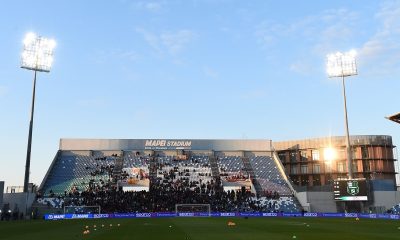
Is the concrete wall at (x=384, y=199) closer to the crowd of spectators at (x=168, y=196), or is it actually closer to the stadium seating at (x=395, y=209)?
the stadium seating at (x=395, y=209)

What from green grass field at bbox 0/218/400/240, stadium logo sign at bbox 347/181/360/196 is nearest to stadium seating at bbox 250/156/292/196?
stadium logo sign at bbox 347/181/360/196

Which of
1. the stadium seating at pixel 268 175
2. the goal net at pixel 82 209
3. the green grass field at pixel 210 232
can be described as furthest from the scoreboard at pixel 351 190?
the goal net at pixel 82 209

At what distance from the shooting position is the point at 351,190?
202 feet

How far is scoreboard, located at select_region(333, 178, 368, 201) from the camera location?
200 feet

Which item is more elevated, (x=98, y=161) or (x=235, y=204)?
(x=98, y=161)

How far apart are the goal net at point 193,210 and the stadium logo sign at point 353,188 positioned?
21.8 metres

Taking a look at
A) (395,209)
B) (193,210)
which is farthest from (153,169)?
(395,209)

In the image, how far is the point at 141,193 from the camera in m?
71.9

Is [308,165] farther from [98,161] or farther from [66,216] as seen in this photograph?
[66,216]

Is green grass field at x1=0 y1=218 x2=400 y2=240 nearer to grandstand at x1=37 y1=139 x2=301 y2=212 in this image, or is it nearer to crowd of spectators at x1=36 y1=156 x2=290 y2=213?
crowd of spectators at x1=36 y1=156 x2=290 y2=213

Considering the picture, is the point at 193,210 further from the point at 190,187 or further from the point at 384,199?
the point at 384,199

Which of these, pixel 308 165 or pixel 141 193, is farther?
pixel 308 165

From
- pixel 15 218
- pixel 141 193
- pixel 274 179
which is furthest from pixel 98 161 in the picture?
pixel 274 179

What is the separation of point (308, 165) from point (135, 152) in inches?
1597
